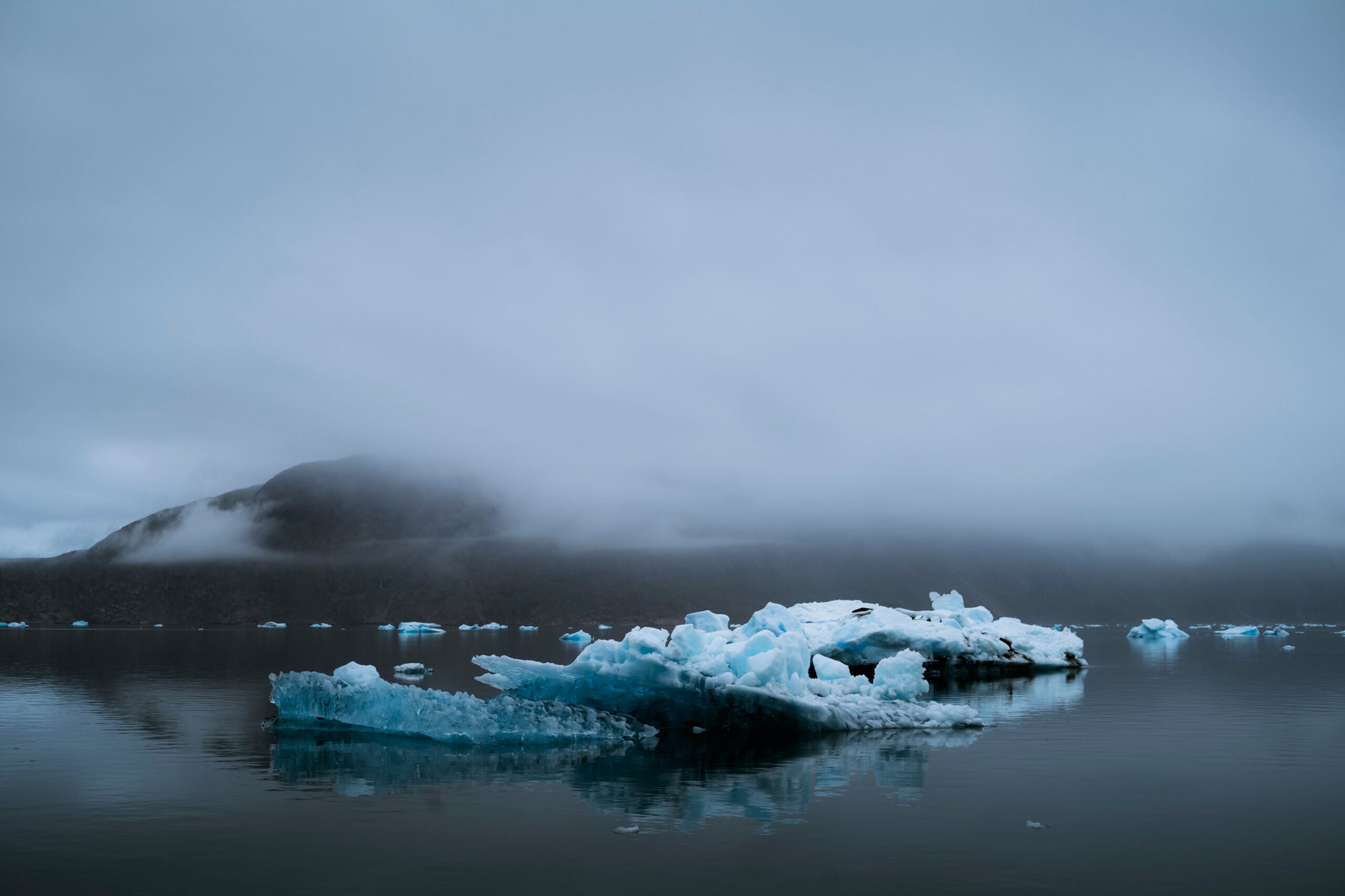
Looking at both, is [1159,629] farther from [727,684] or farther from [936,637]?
[727,684]

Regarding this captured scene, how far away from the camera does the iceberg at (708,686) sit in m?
23.7

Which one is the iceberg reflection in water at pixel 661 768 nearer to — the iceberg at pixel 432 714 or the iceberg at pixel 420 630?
the iceberg at pixel 432 714

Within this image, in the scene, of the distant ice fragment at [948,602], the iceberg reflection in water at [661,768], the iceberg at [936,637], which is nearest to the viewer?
the iceberg reflection in water at [661,768]

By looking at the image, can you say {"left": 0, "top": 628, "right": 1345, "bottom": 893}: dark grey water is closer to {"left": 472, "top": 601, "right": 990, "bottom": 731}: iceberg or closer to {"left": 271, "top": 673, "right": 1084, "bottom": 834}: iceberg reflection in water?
{"left": 271, "top": 673, "right": 1084, "bottom": 834}: iceberg reflection in water

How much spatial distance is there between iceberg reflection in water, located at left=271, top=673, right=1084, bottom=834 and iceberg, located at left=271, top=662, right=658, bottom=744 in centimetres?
30

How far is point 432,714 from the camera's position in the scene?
21906 millimetres

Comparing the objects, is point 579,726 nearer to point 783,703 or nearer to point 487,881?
point 783,703

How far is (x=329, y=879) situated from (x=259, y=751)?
1080cm


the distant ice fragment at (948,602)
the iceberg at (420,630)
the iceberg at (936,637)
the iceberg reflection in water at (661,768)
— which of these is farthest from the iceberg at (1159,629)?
the iceberg reflection in water at (661,768)

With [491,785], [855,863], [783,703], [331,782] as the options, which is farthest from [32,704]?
[855,863]

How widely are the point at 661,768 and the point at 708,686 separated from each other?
188 inches

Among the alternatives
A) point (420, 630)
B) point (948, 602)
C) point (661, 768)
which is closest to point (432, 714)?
point (661, 768)

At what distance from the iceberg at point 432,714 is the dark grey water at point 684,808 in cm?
64

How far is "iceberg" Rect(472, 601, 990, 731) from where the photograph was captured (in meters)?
23.7
